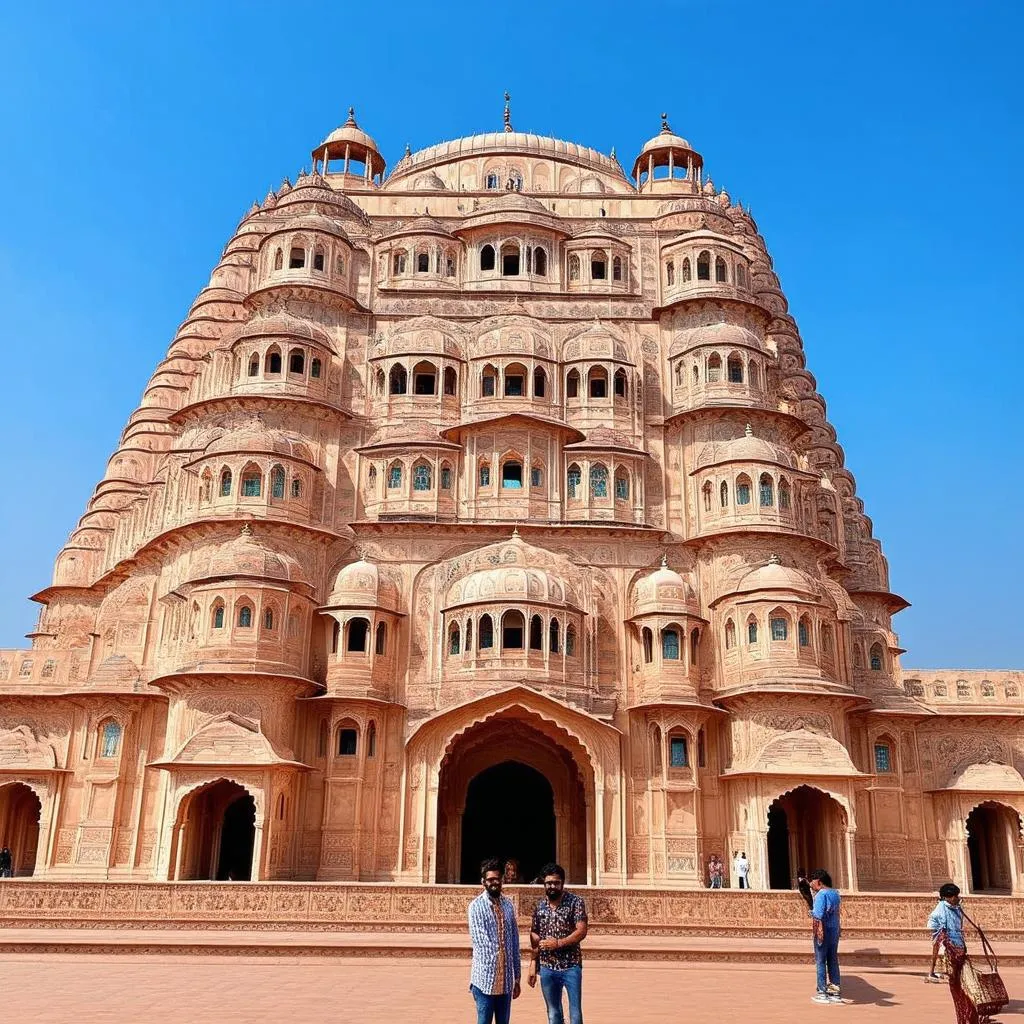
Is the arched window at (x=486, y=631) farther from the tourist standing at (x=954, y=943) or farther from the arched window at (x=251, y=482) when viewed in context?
the tourist standing at (x=954, y=943)

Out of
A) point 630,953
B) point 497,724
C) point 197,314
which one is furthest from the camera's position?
point 197,314

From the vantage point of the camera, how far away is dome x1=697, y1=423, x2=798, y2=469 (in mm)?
29422

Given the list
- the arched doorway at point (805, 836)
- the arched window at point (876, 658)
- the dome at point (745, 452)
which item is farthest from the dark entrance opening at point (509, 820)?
the arched window at point (876, 658)

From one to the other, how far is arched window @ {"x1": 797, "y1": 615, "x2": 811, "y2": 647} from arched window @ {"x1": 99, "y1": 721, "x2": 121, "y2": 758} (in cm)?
1867

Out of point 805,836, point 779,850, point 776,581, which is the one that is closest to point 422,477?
point 776,581

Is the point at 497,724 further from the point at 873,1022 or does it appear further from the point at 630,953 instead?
the point at 873,1022

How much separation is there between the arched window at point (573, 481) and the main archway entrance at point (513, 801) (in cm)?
673

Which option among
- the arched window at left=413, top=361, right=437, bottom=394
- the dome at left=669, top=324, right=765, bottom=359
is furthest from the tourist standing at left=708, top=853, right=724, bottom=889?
the arched window at left=413, top=361, right=437, bottom=394

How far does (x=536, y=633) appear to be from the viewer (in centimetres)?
2700

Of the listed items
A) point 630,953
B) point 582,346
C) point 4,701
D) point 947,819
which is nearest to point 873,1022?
point 630,953

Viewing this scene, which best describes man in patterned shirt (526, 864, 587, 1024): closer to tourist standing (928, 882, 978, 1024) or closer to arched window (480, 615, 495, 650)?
tourist standing (928, 882, 978, 1024)

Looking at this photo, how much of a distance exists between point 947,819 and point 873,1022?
2105 centimetres

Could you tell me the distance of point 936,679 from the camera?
105 feet

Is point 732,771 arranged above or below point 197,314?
below
